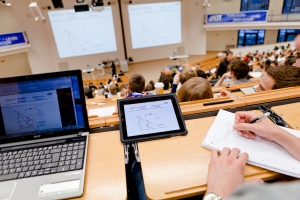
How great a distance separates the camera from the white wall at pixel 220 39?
10.6m

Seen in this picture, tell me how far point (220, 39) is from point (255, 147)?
→ 1121 cm

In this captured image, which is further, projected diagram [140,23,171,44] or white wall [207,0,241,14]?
white wall [207,0,241,14]

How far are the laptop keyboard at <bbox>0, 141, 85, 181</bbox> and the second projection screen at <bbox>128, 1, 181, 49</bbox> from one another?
26.8 ft

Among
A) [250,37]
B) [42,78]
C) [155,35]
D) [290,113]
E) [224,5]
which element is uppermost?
[224,5]

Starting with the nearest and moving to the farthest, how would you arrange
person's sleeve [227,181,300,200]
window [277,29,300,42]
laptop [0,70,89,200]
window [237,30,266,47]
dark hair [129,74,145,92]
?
person's sleeve [227,181,300,200], laptop [0,70,89,200], dark hair [129,74,145,92], window [277,29,300,42], window [237,30,266,47]

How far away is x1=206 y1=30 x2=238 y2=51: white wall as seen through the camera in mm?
10594

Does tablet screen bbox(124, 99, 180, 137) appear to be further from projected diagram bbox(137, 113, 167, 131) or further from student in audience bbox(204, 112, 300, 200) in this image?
student in audience bbox(204, 112, 300, 200)

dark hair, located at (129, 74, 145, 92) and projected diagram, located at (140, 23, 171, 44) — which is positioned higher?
projected diagram, located at (140, 23, 171, 44)

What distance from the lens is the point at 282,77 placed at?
4.12 feet

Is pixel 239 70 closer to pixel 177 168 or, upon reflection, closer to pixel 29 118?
pixel 177 168

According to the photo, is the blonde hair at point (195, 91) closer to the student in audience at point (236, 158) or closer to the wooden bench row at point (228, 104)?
the wooden bench row at point (228, 104)

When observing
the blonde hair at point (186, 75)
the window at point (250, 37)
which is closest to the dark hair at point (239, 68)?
the blonde hair at point (186, 75)

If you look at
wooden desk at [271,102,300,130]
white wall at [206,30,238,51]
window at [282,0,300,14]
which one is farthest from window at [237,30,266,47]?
wooden desk at [271,102,300,130]

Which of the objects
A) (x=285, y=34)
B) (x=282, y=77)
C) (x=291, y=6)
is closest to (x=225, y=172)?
(x=282, y=77)
